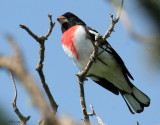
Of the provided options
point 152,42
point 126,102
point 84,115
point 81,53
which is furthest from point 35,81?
point 126,102

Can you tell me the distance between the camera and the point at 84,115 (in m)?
2.91

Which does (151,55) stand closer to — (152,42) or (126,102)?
(152,42)

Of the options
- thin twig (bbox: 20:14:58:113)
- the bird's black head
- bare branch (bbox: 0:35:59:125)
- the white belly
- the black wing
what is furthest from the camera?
the bird's black head

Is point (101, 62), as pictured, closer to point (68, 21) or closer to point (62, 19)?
point (68, 21)

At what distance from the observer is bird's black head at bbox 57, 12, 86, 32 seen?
501 centimetres

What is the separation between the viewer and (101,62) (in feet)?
14.4

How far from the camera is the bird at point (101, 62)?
432cm

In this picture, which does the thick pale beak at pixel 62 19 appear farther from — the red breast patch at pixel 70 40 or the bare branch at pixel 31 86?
the bare branch at pixel 31 86

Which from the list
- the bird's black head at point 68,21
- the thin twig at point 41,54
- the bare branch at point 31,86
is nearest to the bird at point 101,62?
the bird's black head at point 68,21

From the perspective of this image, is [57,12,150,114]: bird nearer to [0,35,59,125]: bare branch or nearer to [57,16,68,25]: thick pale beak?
[57,16,68,25]: thick pale beak

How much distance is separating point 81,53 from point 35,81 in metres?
3.76

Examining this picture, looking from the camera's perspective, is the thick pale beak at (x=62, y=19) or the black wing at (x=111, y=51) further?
the thick pale beak at (x=62, y=19)

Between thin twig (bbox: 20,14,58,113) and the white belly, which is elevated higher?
thin twig (bbox: 20,14,58,113)

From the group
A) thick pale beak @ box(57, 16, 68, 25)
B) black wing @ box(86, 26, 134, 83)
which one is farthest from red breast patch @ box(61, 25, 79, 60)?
thick pale beak @ box(57, 16, 68, 25)
